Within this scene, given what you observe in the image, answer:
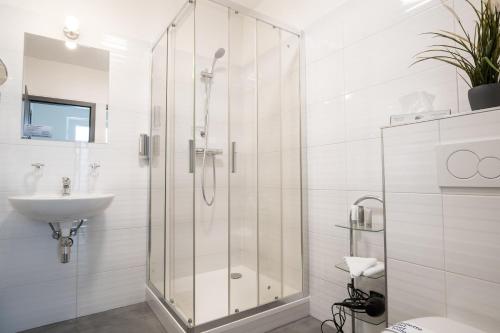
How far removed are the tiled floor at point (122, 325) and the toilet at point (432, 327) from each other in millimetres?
866

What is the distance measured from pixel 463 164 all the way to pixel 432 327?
574 millimetres

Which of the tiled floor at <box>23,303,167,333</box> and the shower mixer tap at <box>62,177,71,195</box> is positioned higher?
the shower mixer tap at <box>62,177,71,195</box>

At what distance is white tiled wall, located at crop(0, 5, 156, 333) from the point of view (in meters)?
1.71

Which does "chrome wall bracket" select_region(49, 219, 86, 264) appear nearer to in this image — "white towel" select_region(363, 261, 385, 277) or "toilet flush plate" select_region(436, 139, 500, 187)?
"white towel" select_region(363, 261, 385, 277)

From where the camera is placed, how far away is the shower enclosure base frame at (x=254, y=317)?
5.03ft

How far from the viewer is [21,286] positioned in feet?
5.67

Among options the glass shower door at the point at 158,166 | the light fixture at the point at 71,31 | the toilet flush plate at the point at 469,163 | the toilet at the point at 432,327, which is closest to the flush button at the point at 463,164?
the toilet flush plate at the point at 469,163

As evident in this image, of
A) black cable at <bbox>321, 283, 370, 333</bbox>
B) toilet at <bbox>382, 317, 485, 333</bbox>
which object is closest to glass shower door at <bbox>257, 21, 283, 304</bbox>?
black cable at <bbox>321, 283, 370, 333</bbox>

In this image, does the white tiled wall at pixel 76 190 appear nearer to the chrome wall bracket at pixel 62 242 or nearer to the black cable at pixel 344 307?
the chrome wall bracket at pixel 62 242

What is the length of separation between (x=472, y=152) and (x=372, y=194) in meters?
0.64

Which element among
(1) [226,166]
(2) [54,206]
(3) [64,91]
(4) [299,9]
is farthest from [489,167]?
(3) [64,91]

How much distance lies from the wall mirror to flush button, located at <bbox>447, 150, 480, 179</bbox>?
2104mm

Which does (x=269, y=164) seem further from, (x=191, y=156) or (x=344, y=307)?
(x=344, y=307)

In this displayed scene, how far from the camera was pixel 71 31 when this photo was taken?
1.89 metres
